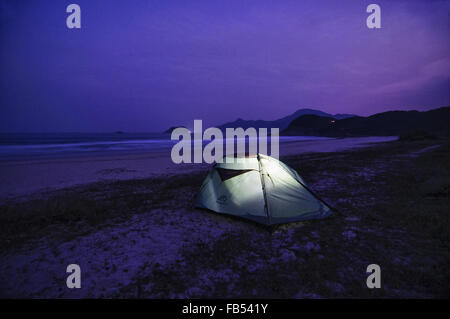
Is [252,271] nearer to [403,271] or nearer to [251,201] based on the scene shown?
[251,201]

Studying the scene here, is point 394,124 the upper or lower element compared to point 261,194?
upper

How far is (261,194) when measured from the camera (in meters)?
5.05

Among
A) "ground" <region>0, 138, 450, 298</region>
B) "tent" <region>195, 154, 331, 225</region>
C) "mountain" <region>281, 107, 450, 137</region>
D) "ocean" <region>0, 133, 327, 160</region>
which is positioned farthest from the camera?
"mountain" <region>281, 107, 450, 137</region>

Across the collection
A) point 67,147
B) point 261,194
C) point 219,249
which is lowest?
point 219,249

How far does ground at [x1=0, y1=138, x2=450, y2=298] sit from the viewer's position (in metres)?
2.98

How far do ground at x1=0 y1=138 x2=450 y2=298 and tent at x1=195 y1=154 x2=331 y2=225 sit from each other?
0.29 metres

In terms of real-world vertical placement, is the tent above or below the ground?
above

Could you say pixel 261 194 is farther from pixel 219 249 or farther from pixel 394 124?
pixel 394 124

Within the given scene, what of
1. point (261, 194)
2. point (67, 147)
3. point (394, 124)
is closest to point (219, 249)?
point (261, 194)

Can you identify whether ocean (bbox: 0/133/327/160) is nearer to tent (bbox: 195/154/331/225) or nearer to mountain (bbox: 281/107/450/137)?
tent (bbox: 195/154/331/225)

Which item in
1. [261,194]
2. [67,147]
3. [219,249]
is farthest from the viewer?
[67,147]

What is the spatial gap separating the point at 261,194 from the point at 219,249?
1.82 meters

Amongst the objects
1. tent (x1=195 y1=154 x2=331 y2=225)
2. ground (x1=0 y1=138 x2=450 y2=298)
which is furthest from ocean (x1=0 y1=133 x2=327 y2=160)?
tent (x1=195 y1=154 x2=331 y2=225)
